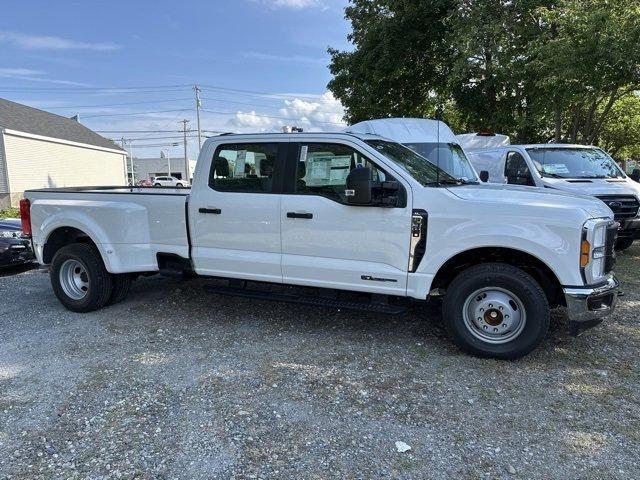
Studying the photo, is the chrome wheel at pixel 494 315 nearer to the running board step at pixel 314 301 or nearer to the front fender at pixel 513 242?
the front fender at pixel 513 242

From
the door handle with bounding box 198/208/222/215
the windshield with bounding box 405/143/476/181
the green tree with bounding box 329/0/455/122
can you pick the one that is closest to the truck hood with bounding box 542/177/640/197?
the windshield with bounding box 405/143/476/181

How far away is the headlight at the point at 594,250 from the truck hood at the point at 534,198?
0.09 meters

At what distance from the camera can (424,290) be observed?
4.35 meters

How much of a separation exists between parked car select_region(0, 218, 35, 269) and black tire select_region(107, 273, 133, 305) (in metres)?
2.97

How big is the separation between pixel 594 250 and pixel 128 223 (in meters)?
4.56

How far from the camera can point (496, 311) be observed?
4230mm

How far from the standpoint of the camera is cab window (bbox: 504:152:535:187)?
8.97m

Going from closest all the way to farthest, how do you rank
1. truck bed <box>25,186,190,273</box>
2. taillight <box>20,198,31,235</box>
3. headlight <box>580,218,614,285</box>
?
headlight <box>580,218,614,285</box>, truck bed <box>25,186,190,273</box>, taillight <box>20,198,31,235</box>

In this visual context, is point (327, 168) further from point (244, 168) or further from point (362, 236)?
point (244, 168)

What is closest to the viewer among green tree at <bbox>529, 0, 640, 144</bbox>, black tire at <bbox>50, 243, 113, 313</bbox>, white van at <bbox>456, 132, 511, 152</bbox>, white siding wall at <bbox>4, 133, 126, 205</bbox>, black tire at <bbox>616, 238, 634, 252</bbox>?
black tire at <bbox>50, 243, 113, 313</bbox>

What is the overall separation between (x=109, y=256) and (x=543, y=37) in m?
13.4

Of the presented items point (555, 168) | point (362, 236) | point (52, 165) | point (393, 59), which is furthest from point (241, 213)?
point (52, 165)

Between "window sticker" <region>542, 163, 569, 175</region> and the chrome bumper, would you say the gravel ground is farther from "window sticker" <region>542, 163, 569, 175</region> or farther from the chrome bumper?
"window sticker" <region>542, 163, 569, 175</region>

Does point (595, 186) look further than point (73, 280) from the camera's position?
Yes
